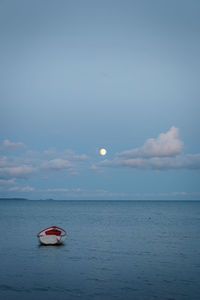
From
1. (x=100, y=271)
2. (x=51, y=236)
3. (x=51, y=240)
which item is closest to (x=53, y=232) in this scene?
(x=51, y=236)

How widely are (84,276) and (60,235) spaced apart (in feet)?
53.8

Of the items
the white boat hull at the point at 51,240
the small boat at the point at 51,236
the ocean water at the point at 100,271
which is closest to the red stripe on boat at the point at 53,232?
the small boat at the point at 51,236

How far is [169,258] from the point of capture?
3506cm

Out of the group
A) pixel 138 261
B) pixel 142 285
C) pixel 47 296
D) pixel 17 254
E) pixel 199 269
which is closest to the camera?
pixel 47 296

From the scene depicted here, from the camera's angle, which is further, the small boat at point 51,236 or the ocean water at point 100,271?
the small boat at point 51,236

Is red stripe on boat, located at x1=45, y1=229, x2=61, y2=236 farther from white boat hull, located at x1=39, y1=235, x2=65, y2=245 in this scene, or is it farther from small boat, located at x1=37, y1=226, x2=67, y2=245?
white boat hull, located at x1=39, y1=235, x2=65, y2=245

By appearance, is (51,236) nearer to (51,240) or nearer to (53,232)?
(51,240)

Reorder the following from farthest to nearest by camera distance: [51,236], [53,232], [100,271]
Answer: [53,232], [51,236], [100,271]

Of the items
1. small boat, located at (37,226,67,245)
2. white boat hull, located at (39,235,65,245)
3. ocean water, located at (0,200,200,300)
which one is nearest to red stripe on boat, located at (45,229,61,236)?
small boat, located at (37,226,67,245)

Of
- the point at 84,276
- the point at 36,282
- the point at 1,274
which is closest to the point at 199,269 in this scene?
the point at 84,276

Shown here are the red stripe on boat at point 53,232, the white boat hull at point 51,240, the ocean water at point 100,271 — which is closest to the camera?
the ocean water at point 100,271

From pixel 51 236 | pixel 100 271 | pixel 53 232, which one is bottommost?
pixel 100 271

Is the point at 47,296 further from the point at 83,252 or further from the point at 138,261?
the point at 83,252

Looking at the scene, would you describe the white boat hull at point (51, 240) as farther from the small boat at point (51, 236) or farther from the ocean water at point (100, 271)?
the ocean water at point (100, 271)
